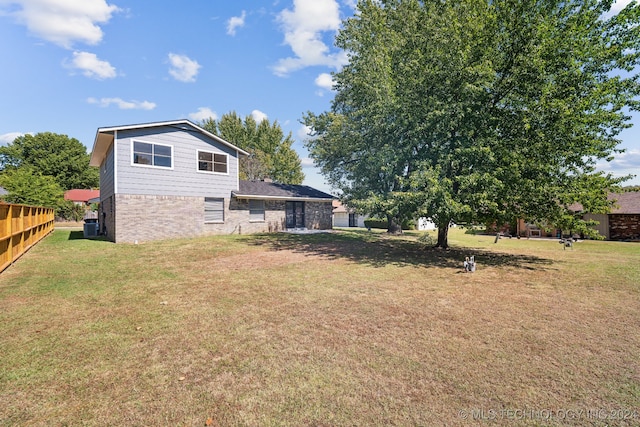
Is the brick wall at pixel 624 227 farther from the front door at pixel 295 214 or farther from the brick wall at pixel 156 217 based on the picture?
the brick wall at pixel 156 217

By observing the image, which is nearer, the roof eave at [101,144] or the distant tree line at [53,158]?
the roof eave at [101,144]

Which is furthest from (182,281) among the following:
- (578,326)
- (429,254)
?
(429,254)

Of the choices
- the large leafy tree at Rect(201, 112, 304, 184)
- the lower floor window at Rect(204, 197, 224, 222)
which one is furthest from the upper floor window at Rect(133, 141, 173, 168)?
the large leafy tree at Rect(201, 112, 304, 184)

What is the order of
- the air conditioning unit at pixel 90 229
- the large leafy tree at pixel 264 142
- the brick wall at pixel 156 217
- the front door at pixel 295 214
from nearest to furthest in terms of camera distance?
the brick wall at pixel 156 217
the air conditioning unit at pixel 90 229
the front door at pixel 295 214
the large leafy tree at pixel 264 142

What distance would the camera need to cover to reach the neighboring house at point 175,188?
1631 cm

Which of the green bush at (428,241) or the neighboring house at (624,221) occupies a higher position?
the neighboring house at (624,221)

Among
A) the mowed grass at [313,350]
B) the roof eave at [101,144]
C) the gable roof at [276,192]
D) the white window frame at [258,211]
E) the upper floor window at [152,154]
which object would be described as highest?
the roof eave at [101,144]

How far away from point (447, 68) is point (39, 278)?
1597 centimetres

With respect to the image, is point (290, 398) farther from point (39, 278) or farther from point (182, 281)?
point (39, 278)

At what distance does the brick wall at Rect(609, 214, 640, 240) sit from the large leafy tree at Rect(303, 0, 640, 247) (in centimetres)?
1839

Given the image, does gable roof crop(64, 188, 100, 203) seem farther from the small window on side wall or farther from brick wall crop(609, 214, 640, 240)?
brick wall crop(609, 214, 640, 240)

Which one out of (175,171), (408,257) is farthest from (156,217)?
(408,257)

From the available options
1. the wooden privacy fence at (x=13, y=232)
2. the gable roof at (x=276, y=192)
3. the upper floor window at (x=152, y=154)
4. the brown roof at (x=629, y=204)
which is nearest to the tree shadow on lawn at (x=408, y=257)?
the gable roof at (x=276, y=192)

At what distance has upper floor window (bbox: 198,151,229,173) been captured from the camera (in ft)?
64.0
